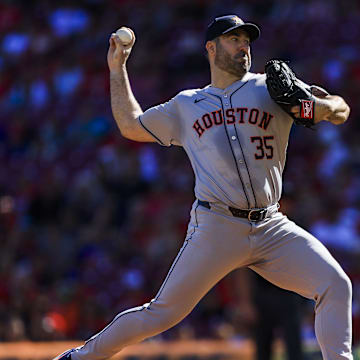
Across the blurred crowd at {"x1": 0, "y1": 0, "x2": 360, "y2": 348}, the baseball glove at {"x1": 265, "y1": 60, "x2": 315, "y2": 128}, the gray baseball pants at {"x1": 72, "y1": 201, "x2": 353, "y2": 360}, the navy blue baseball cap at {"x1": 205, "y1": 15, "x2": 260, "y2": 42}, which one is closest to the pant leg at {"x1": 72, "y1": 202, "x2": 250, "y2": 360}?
the gray baseball pants at {"x1": 72, "y1": 201, "x2": 353, "y2": 360}

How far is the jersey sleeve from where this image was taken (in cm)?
437

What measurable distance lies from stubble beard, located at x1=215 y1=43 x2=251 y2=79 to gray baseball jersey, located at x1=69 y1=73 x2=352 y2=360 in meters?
0.09

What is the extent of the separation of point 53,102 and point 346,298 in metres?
8.77

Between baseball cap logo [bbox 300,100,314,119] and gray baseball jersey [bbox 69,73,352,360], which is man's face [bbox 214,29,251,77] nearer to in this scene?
gray baseball jersey [bbox 69,73,352,360]

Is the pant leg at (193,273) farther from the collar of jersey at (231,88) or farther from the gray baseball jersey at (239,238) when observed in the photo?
the collar of jersey at (231,88)

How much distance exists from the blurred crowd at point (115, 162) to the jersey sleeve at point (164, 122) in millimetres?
1786

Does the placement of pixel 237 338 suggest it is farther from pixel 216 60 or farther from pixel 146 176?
pixel 216 60

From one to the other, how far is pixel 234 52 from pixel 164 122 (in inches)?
19.7

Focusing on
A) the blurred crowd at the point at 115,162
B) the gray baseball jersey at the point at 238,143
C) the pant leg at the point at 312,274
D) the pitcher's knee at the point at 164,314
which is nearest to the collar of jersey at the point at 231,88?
the gray baseball jersey at the point at 238,143

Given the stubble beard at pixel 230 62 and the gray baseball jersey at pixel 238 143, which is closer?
the gray baseball jersey at pixel 238 143

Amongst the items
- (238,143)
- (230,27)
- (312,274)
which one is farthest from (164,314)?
(230,27)

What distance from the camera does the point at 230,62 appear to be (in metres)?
4.24

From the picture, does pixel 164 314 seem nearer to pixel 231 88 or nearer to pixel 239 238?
pixel 239 238

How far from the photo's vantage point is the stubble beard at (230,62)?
167 inches
